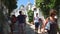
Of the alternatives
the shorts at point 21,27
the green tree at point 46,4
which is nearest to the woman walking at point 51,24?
the shorts at point 21,27

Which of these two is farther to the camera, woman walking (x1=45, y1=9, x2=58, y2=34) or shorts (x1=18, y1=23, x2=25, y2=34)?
shorts (x1=18, y1=23, x2=25, y2=34)

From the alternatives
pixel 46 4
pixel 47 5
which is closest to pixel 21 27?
pixel 47 5

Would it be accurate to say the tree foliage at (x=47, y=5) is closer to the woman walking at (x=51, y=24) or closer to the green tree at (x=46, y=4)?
the green tree at (x=46, y=4)

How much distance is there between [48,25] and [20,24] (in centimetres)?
667

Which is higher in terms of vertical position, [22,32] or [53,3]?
[53,3]

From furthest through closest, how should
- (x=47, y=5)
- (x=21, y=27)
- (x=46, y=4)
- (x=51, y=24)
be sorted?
(x=46, y=4) < (x=47, y=5) < (x=21, y=27) < (x=51, y=24)

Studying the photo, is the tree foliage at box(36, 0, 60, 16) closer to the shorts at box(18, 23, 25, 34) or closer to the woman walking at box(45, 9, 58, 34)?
the shorts at box(18, 23, 25, 34)

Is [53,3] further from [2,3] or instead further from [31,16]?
[31,16]

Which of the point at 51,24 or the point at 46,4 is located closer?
the point at 51,24

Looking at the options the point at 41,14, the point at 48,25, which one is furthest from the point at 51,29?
the point at 41,14

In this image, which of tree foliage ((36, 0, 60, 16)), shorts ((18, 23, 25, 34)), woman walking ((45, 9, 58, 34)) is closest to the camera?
woman walking ((45, 9, 58, 34))

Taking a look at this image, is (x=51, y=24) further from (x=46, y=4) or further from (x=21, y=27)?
(x=46, y=4)

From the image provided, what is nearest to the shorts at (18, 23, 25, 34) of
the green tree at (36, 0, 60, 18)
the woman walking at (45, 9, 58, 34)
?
the green tree at (36, 0, 60, 18)

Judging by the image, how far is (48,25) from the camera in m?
8.11
